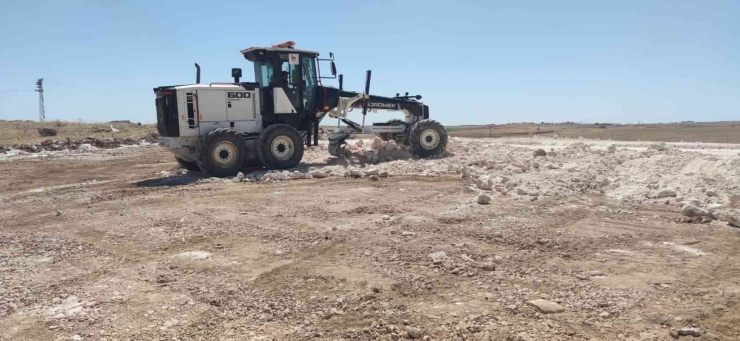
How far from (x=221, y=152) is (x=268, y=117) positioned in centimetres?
202

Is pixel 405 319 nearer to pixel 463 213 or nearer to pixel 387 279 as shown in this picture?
pixel 387 279

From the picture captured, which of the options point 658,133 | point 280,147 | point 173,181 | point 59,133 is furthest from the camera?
point 59,133

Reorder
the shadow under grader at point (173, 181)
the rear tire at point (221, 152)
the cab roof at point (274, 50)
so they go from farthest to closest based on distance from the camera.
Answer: the cab roof at point (274, 50)
the rear tire at point (221, 152)
the shadow under grader at point (173, 181)

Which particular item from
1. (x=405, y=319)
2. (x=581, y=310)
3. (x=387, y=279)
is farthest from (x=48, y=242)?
(x=581, y=310)

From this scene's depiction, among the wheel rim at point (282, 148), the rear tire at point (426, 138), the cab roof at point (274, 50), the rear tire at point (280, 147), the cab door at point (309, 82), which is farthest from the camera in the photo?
the rear tire at point (426, 138)

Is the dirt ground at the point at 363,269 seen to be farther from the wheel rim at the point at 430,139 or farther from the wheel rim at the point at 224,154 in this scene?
the wheel rim at the point at 430,139

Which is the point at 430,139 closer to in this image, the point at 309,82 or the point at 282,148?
the point at 309,82

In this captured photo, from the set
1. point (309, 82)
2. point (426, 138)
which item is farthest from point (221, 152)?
point (426, 138)

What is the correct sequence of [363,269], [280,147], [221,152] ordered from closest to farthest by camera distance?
1. [363,269]
2. [221,152]
3. [280,147]

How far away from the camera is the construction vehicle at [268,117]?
45.1 feet

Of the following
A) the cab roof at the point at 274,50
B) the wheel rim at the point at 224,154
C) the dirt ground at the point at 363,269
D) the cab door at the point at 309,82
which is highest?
the cab roof at the point at 274,50

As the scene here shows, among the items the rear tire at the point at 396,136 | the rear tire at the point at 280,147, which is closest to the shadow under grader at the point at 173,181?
the rear tire at the point at 280,147

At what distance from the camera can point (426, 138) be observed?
1677 centimetres

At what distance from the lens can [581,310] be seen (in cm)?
459
